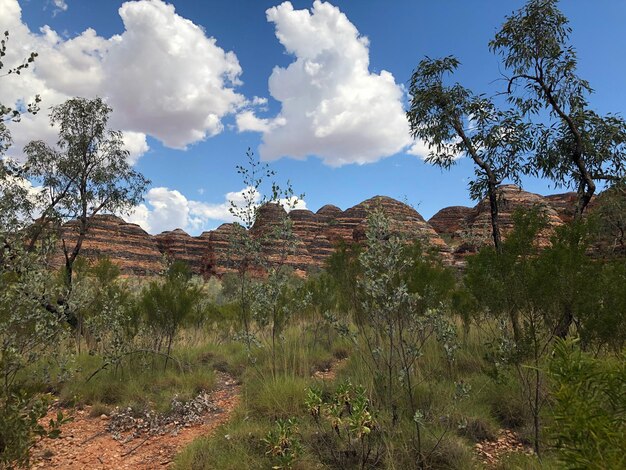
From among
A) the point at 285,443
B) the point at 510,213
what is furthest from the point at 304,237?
the point at 285,443

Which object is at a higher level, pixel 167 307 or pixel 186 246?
pixel 186 246

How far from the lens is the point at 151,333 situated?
33.8 ft

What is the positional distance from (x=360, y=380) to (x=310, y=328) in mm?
5699

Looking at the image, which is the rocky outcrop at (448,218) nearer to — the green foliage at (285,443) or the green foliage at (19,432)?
the green foliage at (285,443)

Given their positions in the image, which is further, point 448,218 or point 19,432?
point 448,218

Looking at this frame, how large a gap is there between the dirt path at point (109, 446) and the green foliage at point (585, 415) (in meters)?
5.26

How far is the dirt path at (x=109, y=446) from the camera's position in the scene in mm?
5383

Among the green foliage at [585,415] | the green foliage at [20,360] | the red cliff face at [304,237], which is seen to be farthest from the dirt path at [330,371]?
the red cliff face at [304,237]

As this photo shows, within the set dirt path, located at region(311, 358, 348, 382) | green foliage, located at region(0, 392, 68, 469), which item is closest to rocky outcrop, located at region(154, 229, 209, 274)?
dirt path, located at region(311, 358, 348, 382)

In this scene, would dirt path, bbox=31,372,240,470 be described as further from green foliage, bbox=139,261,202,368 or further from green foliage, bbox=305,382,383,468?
green foliage, bbox=139,261,202,368

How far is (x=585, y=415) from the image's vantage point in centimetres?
134

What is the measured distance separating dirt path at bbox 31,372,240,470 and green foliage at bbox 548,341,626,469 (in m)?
5.26

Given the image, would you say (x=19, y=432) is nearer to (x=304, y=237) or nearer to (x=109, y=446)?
(x=109, y=446)

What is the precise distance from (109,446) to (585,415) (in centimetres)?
671
